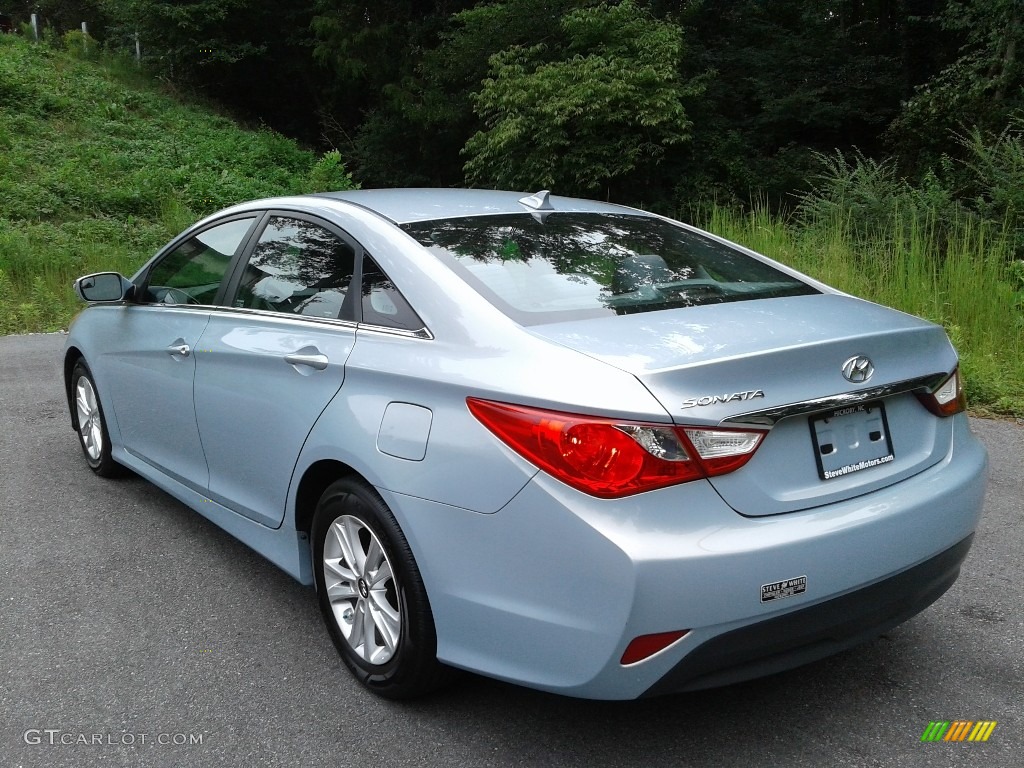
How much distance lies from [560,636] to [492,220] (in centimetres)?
159

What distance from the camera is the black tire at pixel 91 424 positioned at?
4.79 metres

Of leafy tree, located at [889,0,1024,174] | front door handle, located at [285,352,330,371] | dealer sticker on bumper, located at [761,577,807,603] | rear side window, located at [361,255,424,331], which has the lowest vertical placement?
dealer sticker on bumper, located at [761,577,807,603]

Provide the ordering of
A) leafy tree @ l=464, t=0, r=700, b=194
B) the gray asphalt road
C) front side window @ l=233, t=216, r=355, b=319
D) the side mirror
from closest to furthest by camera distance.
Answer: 1. the gray asphalt road
2. front side window @ l=233, t=216, r=355, b=319
3. the side mirror
4. leafy tree @ l=464, t=0, r=700, b=194

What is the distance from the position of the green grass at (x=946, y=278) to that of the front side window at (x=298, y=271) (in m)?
4.55

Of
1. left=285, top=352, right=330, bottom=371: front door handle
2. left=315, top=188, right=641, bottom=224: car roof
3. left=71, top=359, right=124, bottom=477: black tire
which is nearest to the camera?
left=285, top=352, right=330, bottom=371: front door handle

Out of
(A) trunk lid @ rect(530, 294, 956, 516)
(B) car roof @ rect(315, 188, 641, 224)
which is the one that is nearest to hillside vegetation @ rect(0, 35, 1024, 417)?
(B) car roof @ rect(315, 188, 641, 224)

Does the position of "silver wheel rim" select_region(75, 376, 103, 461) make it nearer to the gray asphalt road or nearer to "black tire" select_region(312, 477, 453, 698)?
the gray asphalt road

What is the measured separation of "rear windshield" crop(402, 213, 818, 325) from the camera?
2732 millimetres

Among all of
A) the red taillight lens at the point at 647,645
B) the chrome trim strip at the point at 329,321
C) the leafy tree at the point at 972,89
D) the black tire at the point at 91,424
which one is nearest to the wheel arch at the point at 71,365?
the black tire at the point at 91,424

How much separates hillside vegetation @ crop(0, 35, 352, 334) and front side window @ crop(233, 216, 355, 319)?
26.6 feet

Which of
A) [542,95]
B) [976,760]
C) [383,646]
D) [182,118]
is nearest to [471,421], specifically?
[383,646]

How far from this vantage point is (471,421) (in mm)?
2383

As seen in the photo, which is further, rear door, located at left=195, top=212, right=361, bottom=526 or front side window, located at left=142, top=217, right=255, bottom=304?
front side window, located at left=142, top=217, right=255, bottom=304

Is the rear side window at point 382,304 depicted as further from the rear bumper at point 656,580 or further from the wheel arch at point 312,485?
the rear bumper at point 656,580
